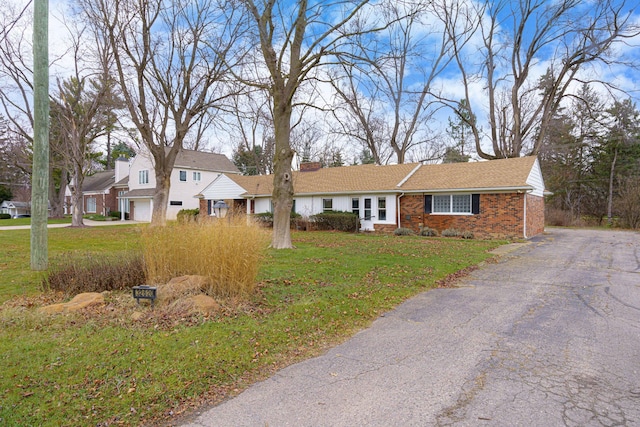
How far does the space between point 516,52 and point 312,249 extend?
82.8ft

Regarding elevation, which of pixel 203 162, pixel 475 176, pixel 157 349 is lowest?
pixel 157 349

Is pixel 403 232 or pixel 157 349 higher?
pixel 403 232

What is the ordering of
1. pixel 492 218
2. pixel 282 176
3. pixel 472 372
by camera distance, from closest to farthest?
pixel 472 372 → pixel 282 176 → pixel 492 218

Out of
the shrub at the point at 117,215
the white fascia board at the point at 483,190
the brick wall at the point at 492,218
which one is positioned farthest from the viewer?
the shrub at the point at 117,215

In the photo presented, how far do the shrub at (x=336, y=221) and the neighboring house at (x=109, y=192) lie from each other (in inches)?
944

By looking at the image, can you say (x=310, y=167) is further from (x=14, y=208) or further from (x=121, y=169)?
(x=14, y=208)

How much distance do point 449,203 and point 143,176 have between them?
29.4 m

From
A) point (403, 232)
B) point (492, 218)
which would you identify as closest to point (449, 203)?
point (492, 218)

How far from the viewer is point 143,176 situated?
117ft

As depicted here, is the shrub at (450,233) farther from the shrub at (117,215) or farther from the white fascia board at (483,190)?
the shrub at (117,215)

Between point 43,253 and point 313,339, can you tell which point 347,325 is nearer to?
point 313,339

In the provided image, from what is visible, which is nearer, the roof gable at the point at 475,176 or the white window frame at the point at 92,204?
the roof gable at the point at 475,176

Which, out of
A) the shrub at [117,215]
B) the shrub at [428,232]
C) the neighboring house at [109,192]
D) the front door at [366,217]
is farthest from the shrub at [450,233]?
the neighboring house at [109,192]

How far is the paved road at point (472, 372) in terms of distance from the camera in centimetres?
280
